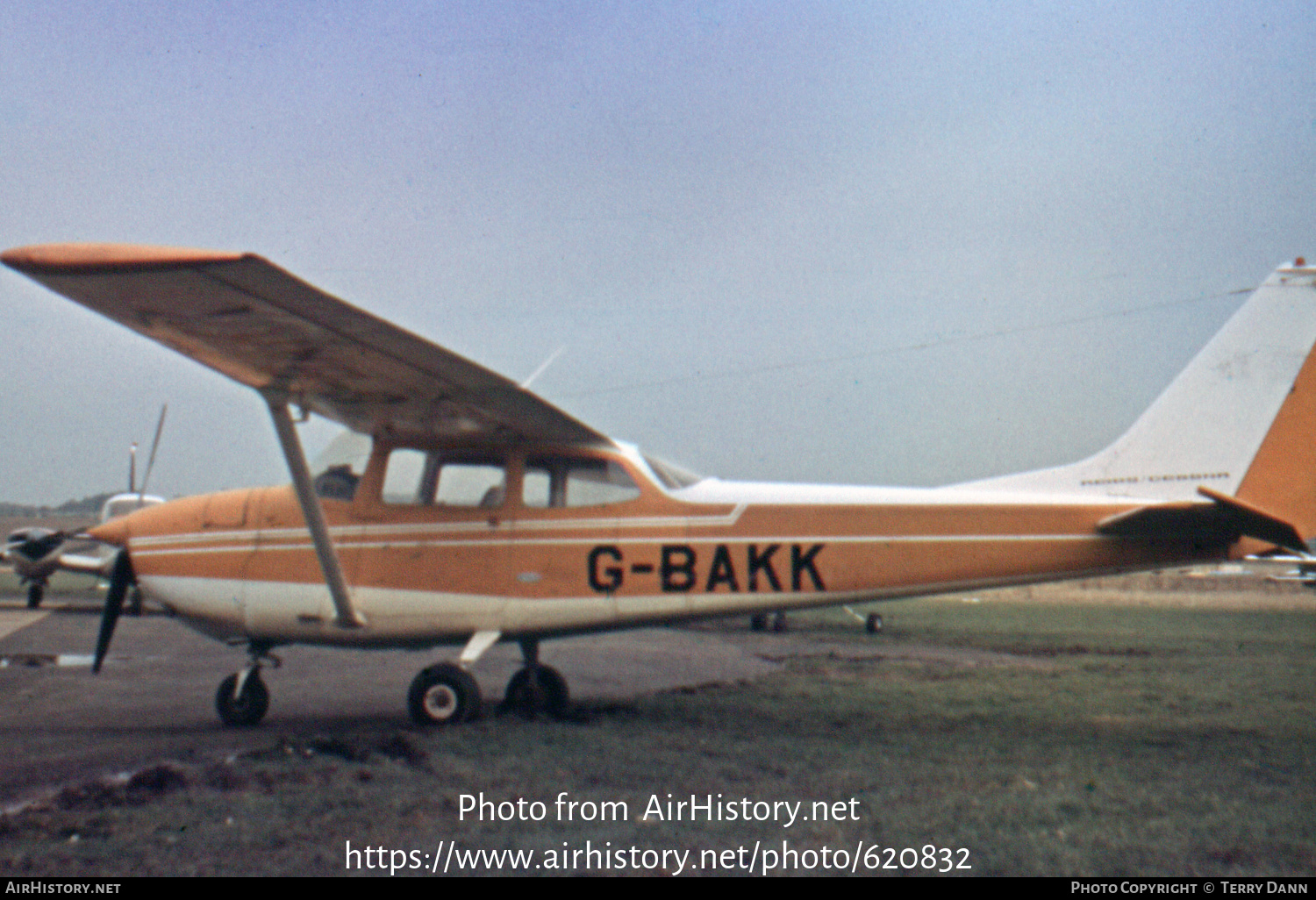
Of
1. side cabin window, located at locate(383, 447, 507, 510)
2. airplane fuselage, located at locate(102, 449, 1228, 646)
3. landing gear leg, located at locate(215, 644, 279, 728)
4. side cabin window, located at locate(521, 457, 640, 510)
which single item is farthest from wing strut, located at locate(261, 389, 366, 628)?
side cabin window, located at locate(521, 457, 640, 510)

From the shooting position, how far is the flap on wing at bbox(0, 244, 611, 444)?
15.0 ft

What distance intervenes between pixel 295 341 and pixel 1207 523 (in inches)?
238

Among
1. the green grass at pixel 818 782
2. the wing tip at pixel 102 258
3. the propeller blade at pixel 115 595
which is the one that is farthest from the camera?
the propeller blade at pixel 115 595

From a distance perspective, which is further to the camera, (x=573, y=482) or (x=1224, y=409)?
(x=573, y=482)

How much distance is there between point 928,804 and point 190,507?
6157 millimetres

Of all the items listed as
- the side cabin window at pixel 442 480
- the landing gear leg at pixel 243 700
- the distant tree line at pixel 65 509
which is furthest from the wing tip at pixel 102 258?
the distant tree line at pixel 65 509

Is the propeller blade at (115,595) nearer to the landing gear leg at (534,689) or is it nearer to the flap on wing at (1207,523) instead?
the landing gear leg at (534,689)

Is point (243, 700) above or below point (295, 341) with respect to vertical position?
below

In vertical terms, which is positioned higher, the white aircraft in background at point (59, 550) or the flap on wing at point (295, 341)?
the flap on wing at point (295, 341)

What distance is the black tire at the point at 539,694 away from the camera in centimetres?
757

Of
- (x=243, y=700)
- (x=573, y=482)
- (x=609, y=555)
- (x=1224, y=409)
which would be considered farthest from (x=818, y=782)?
(x=243, y=700)

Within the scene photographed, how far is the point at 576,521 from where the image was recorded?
717cm

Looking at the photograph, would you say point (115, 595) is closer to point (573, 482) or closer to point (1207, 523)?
point (573, 482)
